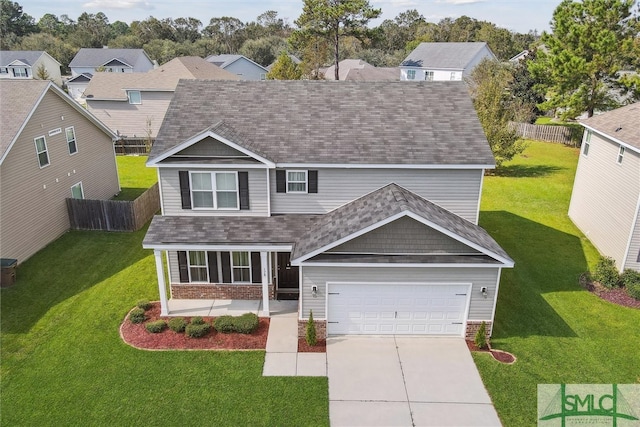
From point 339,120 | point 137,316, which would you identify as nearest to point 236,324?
point 137,316

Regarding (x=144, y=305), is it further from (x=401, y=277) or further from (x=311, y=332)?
(x=401, y=277)

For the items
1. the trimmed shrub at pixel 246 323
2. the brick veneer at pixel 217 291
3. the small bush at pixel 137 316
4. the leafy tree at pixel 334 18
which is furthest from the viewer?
the leafy tree at pixel 334 18

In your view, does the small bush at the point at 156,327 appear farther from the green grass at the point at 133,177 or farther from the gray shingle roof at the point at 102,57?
the gray shingle roof at the point at 102,57

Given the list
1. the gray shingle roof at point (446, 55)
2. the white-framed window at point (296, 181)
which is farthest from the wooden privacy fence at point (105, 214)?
the gray shingle roof at point (446, 55)

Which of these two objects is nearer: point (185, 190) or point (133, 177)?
point (185, 190)

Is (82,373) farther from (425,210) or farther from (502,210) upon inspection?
(502,210)

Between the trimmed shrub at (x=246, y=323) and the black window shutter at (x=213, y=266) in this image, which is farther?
the black window shutter at (x=213, y=266)
